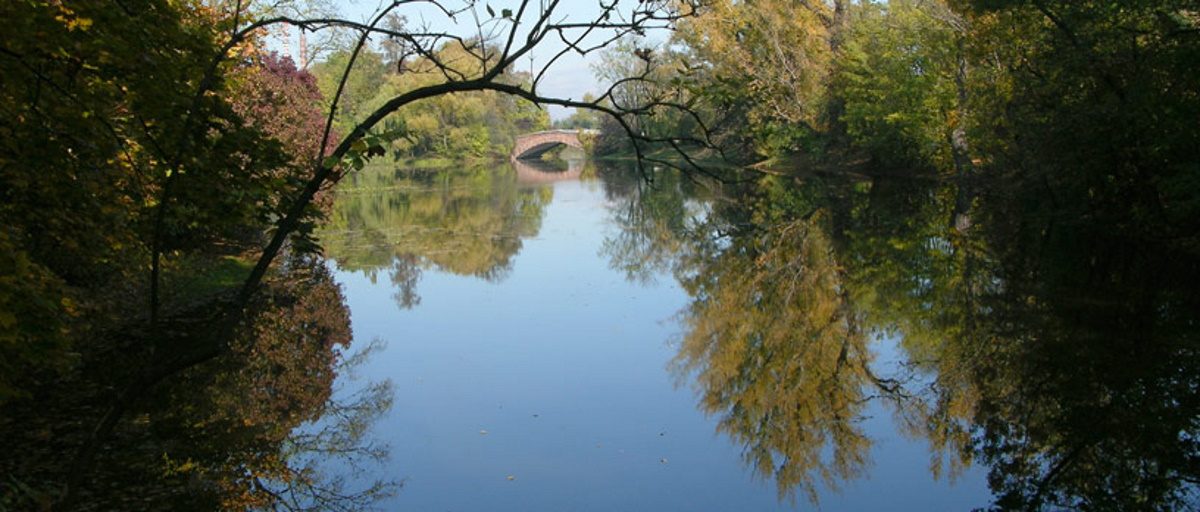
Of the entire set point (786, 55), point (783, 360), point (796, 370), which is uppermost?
point (786, 55)

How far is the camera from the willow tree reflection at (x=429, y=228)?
20.3 metres

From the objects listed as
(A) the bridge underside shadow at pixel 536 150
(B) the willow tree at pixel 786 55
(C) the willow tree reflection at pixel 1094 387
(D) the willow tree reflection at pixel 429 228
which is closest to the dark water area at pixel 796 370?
(C) the willow tree reflection at pixel 1094 387

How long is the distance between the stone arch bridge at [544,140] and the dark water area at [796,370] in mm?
61941

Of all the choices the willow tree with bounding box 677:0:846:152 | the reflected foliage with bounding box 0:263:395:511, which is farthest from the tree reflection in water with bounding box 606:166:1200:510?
the willow tree with bounding box 677:0:846:152

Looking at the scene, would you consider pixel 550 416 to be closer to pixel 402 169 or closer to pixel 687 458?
pixel 687 458

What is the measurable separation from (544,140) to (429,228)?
190 feet

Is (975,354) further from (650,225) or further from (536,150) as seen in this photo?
(536,150)

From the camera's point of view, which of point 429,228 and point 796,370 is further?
point 429,228

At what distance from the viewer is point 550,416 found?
968 cm

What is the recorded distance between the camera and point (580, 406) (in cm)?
1000

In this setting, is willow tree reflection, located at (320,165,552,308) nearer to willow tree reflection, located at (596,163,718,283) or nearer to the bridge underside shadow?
willow tree reflection, located at (596,163,718,283)

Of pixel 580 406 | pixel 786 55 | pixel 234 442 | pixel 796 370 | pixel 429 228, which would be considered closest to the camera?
pixel 234 442

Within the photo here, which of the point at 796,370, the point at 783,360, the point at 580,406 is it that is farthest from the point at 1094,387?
the point at 580,406

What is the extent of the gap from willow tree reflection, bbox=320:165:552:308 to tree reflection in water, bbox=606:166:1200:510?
3.89 metres
